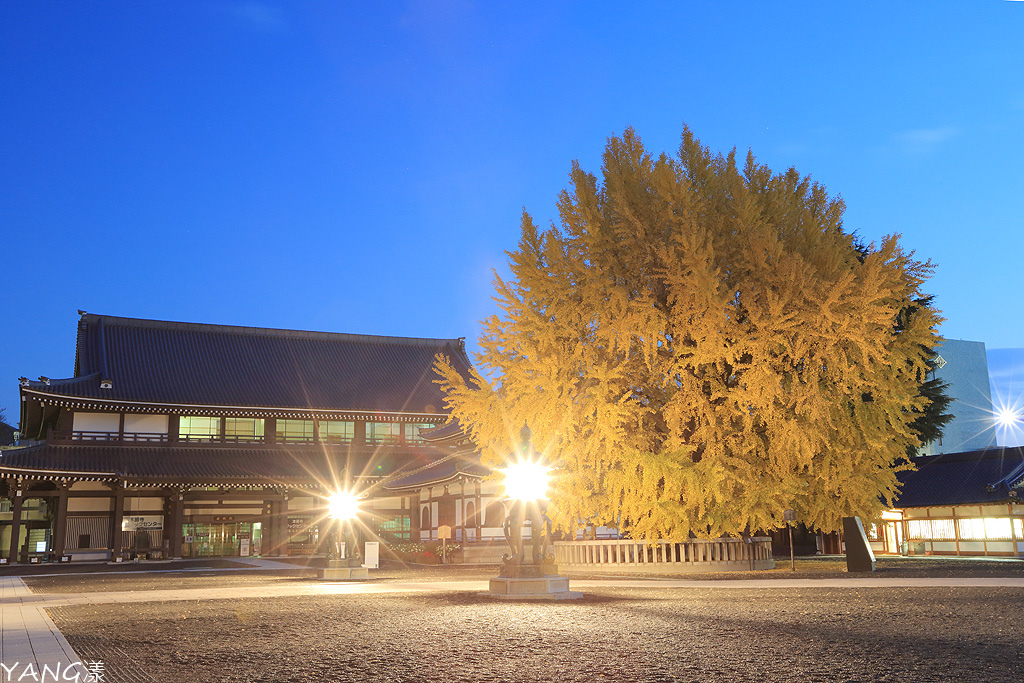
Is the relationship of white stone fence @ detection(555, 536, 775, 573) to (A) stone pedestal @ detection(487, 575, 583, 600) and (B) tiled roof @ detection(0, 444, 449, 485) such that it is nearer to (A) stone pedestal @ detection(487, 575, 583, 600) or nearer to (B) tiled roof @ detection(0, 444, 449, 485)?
(A) stone pedestal @ detection(487, 575, 583, 600)

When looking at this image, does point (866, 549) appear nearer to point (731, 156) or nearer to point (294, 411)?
point (731, 156)

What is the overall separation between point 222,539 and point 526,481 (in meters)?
28.1

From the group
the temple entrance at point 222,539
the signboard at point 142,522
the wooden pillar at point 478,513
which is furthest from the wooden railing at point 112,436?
the wooden pillar at point 478,513

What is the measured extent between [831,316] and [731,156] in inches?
225

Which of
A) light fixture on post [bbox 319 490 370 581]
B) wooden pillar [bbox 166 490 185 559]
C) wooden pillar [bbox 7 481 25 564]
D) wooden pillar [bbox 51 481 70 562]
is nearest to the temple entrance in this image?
wooden pillar [bbox 166 490 185 559]

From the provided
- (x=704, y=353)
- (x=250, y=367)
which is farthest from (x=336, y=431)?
(x=704, y=353)

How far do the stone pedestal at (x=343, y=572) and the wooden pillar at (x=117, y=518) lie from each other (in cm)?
1668

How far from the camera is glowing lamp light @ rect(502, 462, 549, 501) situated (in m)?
14.5

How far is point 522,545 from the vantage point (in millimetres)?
14555

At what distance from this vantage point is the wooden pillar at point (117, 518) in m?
33.8

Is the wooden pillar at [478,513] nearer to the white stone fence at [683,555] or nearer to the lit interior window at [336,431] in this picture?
the white stone fence at [683,555]

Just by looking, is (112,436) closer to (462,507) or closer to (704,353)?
(462,507)

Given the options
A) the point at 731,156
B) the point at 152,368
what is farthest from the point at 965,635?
the point at 152,368

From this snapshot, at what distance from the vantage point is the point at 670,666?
7215 mm
